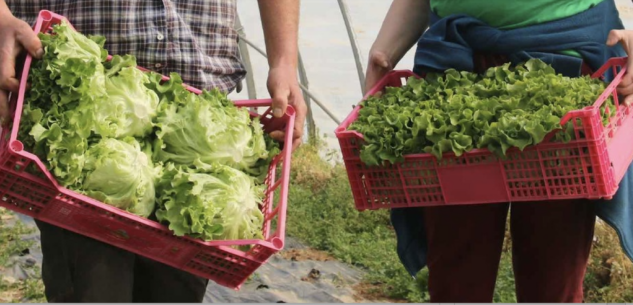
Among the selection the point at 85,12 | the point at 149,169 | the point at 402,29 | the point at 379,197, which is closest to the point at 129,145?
the point at 149,169

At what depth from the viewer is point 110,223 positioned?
9.62 feet

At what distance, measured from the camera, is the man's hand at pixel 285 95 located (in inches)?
134

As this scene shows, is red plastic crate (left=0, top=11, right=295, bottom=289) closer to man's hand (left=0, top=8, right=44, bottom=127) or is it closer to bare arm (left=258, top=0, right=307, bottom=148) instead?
man's hand (left=0, top=8, right=44, bottom=127)

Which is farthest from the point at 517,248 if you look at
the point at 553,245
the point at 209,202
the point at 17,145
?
the point at 17,145

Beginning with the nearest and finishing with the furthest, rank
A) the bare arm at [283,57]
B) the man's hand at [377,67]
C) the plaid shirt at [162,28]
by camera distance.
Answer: the plaid shirt at [162,28] → the bare arm at [283,57] → the man's hand at [377,67]

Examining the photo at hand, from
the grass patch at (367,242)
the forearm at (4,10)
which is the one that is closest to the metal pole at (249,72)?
the grass patch at (367,242)

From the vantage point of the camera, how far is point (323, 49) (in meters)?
11.3

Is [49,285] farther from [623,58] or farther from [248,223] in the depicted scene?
[623,58]

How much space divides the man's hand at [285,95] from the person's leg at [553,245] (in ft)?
2.88

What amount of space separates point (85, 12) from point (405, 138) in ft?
3.83

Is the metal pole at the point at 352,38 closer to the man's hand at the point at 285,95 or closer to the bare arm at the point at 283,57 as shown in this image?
the bare arm at the point at 283,57

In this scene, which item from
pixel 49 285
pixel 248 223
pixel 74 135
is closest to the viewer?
pixel 74 135

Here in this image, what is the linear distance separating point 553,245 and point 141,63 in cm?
163

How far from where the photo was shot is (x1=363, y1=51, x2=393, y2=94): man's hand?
12.9 ft
